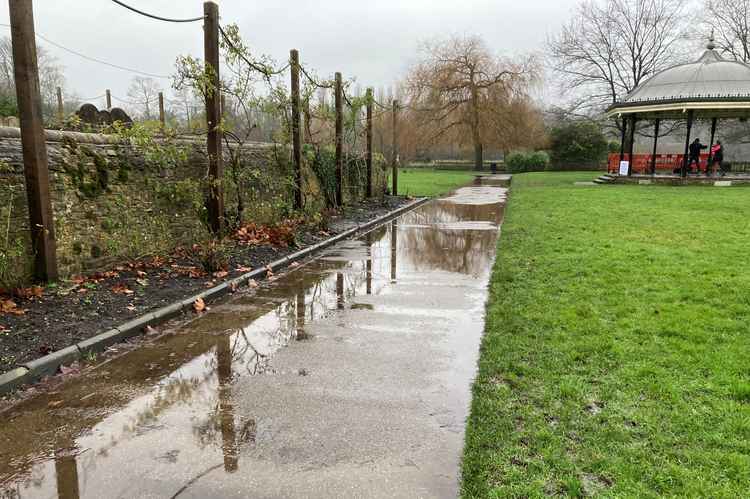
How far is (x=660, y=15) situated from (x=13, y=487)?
47.3 metres

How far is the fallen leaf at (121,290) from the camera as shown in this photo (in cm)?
558

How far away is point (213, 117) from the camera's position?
25.3 ft

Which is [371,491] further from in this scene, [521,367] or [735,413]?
[735,413]

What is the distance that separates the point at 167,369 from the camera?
4.03 metres

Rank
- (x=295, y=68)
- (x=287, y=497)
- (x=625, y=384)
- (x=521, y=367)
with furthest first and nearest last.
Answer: (x=295, y=68) < (x=521, y=367) < (x=625, y=384) < (x=287, y=497)

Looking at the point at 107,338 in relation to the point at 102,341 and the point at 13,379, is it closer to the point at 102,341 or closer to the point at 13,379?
the point at 102,341

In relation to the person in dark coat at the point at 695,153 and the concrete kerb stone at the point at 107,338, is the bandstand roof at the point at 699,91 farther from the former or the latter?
the concrete kerb stone at the point at 107,338

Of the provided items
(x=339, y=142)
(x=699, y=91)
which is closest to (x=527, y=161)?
(x=699, y=91)

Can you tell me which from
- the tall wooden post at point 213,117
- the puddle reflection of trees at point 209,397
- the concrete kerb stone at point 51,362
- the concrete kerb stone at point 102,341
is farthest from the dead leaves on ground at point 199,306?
the tall wooden post at point 213,117

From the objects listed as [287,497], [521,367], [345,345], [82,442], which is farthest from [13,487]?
[521,367]

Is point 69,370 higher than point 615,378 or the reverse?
the reverse

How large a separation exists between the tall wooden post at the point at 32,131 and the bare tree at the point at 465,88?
3081 centimetres

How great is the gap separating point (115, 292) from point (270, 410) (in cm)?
315

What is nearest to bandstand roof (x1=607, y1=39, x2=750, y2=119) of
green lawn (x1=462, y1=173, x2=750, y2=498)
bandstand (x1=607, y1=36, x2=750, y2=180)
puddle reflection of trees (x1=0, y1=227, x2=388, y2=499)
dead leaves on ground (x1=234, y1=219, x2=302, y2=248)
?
bandstand (x1=607, y1=36, x2=750, y2=180)
